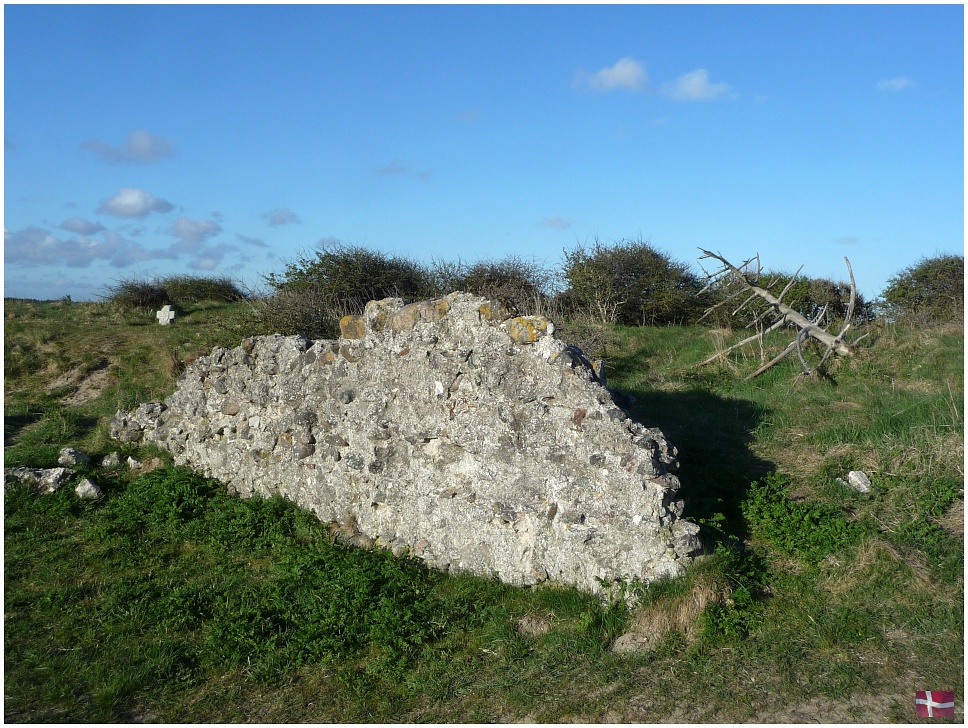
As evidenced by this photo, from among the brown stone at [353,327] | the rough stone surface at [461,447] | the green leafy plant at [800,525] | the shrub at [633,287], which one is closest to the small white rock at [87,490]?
the rough stone surface at [461,447]

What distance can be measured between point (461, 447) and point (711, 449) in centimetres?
387

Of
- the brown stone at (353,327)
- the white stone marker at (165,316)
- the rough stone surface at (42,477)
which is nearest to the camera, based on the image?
the brown stone at (353,327)

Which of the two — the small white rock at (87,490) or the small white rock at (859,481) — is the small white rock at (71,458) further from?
the small white rock at (859,481)

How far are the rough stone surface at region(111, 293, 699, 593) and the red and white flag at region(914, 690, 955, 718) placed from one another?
1745 millimetres

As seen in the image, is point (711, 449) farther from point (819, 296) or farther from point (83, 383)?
point (819, 296)

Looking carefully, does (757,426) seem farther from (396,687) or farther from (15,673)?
(15,673)

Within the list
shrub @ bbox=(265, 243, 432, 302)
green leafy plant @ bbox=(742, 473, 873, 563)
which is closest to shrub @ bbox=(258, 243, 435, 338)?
shrub @ bbox=(265, 243, 432, 302)

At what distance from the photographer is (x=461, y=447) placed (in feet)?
21.8

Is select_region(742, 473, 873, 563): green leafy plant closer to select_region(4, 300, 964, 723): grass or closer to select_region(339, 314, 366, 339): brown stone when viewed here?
select_region(4, 300, 964, 723): grass

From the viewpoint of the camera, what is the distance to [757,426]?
32.1ft

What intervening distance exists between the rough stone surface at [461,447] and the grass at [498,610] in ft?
0.94

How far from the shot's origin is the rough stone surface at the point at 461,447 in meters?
5.91

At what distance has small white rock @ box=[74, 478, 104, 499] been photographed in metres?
8.14

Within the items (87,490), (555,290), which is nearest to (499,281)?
(555,290)
